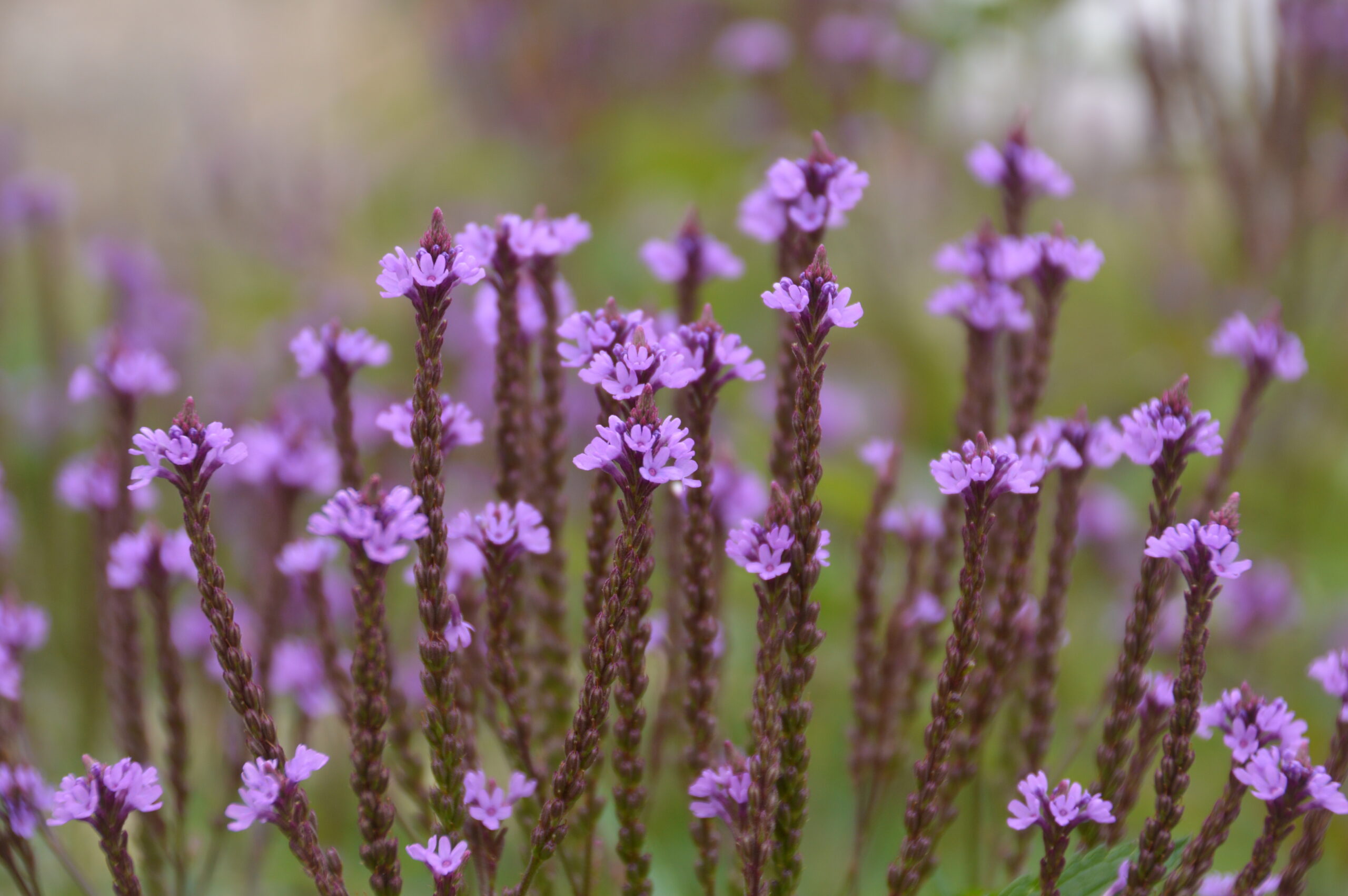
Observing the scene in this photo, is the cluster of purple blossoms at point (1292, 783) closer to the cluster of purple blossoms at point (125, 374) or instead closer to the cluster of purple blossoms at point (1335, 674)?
the cluster of purple blossoms at point (1335, 674)

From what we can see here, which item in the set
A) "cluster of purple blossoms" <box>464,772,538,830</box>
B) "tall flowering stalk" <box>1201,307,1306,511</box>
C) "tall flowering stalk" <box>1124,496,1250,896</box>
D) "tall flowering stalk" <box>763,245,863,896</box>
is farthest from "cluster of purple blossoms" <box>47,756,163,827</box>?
"tall flowering stalk" <box>1201,307,1306,511</box>

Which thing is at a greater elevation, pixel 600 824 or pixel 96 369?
pixel 96 369

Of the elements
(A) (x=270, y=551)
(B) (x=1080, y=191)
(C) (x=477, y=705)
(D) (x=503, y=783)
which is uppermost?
(B) (x=1080, y=191)

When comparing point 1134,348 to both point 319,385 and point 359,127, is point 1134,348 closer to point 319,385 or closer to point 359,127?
point 319,385

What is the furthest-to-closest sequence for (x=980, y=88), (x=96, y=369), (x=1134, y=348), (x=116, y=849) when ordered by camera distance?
(x=980, y=88) → (x=1134, y=348) → (x=96, y=369) → (x=116, y=849)

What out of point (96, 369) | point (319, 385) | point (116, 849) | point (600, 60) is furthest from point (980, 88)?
point (116, 849)

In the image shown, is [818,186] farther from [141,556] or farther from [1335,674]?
[141,556]
